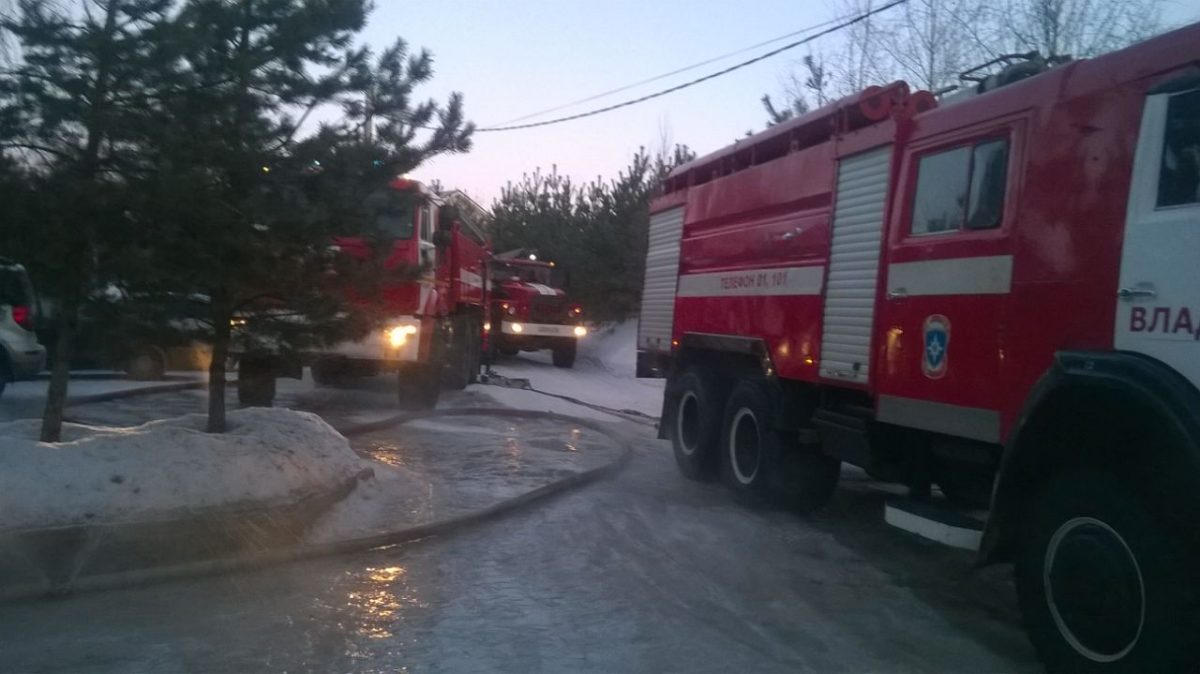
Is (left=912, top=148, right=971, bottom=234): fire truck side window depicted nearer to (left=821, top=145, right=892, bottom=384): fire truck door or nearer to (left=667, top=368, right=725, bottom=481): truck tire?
(left=821, top=145, right=892, bottom=384): fire truck door

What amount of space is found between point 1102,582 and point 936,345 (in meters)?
2.27

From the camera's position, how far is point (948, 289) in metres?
6.96

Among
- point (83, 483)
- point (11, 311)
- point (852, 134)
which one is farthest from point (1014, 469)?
point (11, 311)

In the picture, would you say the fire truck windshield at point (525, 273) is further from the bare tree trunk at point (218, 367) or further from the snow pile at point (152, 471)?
the snow pile at point (152, 471)

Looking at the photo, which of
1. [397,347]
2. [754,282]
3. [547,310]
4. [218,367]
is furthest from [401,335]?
[547,310]

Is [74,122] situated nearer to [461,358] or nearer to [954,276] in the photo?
[954,276]

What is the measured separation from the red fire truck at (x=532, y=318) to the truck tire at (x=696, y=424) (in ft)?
46.2

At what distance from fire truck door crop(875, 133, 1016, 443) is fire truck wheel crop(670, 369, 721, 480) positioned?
3.48 meters

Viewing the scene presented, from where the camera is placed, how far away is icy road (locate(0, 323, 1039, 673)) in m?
5.59

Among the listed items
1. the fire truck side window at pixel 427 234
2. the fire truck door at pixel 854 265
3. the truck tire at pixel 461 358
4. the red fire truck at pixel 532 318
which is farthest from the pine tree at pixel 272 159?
the red fire truck at pixel 532 318

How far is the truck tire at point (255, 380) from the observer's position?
30.2 ft

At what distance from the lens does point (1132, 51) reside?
5613 millimetres

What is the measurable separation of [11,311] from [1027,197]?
1242cm

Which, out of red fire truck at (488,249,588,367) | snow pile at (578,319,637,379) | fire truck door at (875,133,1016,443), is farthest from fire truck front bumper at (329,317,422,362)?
snow pile at (578,319,637,379)
